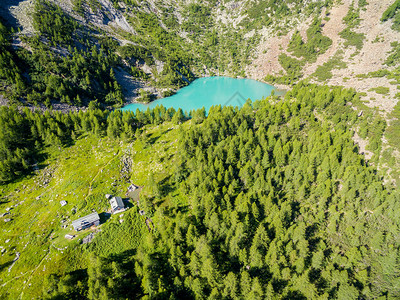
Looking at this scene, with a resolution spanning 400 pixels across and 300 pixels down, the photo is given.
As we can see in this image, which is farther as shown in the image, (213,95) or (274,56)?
(274,56)

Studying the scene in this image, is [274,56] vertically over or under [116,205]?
over

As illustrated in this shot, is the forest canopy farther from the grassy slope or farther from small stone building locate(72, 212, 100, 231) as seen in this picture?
small stone building locate(72, 212, 100, 231)

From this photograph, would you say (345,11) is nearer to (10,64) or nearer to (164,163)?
(164,163)

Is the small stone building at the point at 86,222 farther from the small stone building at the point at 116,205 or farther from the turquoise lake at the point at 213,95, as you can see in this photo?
the turquoise lake at the point at 213,95

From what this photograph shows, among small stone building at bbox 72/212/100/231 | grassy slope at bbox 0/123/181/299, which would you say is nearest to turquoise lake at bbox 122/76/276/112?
grassy slope at bbox 0/123/181/299

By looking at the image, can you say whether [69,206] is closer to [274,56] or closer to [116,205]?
[116,205]

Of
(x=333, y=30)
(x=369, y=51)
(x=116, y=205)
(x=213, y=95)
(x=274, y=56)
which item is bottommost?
(x=116, y=205)

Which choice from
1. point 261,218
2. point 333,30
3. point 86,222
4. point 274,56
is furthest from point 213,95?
point 86,222
